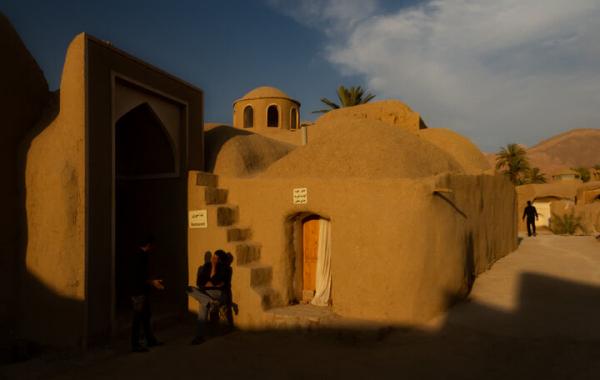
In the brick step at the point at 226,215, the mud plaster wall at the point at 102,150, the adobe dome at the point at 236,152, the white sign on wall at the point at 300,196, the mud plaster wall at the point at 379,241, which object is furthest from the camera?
the adobe dome at the point at 236,152

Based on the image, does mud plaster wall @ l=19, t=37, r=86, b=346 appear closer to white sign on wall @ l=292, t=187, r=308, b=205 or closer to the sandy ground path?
the sandy ground path

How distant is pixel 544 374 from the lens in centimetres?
533

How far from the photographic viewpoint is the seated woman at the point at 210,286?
778 cm

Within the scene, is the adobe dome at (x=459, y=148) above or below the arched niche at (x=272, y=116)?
below

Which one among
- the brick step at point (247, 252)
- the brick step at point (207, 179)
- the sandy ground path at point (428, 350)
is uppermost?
the brick step at point (207, 179)

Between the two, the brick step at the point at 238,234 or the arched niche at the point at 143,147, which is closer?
the brick step at the point at 238,234

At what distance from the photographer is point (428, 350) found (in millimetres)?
6391

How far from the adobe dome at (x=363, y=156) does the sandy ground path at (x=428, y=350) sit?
2.94 metres

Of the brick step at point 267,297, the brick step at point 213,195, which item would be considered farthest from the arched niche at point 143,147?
the brick step at point 267,297

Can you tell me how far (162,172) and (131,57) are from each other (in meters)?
2.75

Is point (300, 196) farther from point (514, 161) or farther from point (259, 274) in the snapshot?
point (514, 161)

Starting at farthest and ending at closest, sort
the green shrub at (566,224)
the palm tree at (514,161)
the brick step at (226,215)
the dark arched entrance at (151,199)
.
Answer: the palm tree at (514,161) < the green shrub at (566,224) < the dark arched entrance at (151,199) < the brick step at (226,215)

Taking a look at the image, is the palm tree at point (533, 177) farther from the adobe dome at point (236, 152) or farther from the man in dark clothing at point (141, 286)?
the man in dark clothing at point (141, 286)

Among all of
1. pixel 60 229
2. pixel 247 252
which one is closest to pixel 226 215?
pixel 247 252
